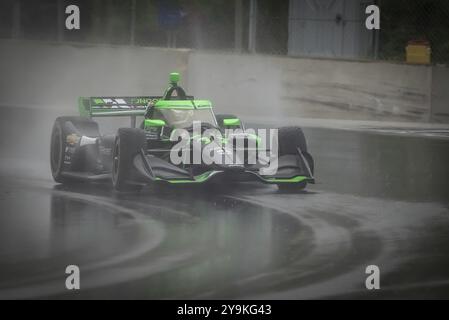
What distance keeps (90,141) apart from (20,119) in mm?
7738

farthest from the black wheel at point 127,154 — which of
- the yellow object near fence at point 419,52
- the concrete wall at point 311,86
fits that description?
the yellow object near fence at point 419,52

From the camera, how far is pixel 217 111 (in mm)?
22375

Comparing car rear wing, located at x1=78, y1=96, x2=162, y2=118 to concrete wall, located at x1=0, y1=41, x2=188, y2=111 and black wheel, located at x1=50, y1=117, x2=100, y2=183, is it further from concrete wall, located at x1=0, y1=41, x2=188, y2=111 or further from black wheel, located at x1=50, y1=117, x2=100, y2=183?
concrete wall, located at x1=0, y1=41, x2=188, y2=111

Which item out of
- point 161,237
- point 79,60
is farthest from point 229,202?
point 79,60

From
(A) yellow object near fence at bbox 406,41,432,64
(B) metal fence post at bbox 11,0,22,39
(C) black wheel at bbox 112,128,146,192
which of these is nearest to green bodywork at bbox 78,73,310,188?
(C) black wheel at bbox 112,128,146,192

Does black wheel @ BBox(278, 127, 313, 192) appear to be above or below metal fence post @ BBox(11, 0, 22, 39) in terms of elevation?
below

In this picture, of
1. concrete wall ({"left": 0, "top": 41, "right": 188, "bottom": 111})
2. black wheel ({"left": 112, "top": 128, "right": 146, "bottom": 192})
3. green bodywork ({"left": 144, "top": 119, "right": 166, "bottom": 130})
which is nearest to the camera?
black wheel ({"left": 112, "top": 128, "right": 146, "bottom": 192})

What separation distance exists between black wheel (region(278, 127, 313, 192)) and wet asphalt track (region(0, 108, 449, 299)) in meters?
0.21

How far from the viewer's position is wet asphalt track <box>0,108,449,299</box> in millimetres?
8484

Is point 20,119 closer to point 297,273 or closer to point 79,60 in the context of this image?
point 79,60

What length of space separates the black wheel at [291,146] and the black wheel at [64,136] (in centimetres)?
235

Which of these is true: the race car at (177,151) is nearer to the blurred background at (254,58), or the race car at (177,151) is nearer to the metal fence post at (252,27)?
the blurred background at (254,58)

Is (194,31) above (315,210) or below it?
above

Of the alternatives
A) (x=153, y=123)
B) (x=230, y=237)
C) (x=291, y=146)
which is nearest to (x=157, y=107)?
(x=153, y=123)
